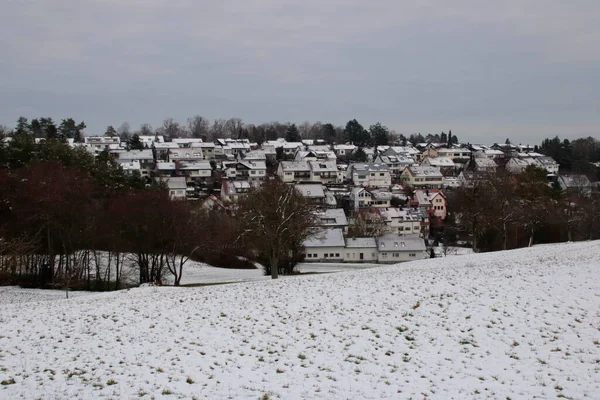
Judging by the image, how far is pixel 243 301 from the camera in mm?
18484

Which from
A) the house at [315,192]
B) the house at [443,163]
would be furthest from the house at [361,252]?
the house at [443,163]

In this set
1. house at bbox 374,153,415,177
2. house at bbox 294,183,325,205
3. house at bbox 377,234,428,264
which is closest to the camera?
house at bbox 377,234,428,264

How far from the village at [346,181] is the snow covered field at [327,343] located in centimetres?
2745

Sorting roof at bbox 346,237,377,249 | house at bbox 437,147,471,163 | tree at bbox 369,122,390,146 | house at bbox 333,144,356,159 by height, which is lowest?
roof at bbox 346,237,377,249

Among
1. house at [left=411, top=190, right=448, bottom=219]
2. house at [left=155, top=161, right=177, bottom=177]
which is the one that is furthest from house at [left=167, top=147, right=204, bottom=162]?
house at [left=411, top=190, right=448, bottom=219]

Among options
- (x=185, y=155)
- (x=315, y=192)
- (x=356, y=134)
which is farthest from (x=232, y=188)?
(x=356, y=134)

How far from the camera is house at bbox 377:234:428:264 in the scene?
59.7 metres

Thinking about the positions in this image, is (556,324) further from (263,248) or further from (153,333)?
(263,248)

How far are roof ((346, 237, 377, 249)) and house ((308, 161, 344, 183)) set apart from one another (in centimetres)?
4515

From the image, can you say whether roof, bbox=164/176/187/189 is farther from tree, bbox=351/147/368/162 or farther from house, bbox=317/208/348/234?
tree, bbox=351/147/368/162

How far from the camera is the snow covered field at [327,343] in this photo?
34.9ft

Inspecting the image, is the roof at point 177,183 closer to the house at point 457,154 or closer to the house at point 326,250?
the house at point 326,250

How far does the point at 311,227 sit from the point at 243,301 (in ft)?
69.6

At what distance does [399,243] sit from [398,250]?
955 mm
